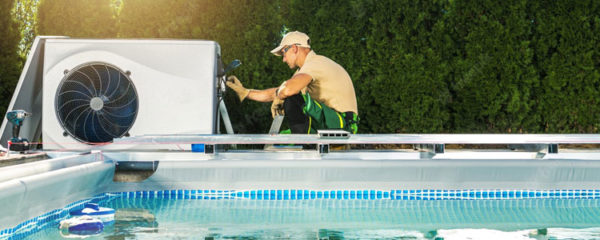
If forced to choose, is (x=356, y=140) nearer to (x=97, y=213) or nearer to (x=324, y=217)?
(x=324, y=217)

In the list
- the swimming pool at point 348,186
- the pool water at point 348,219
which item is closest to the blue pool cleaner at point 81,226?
the pool water at point 348,219

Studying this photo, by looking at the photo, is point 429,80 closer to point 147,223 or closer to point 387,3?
point 387,3

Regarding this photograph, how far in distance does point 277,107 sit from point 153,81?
3.14 feet

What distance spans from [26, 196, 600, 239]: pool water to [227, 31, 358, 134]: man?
1044 mm

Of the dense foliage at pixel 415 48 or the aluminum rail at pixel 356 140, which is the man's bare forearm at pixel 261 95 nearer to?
the dense foliage at pixel 415 48

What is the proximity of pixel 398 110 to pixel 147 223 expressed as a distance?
3.36 metres

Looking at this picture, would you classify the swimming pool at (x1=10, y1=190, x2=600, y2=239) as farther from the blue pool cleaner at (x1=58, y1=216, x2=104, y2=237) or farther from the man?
the man

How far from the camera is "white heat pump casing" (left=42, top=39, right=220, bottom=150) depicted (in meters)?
4.79

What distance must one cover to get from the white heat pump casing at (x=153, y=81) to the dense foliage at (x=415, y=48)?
4.58 ft

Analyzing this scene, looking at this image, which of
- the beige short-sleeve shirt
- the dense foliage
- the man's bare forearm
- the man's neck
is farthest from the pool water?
the dense foliage

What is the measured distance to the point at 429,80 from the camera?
6.12 m

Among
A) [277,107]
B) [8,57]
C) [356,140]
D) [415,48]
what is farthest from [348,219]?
[8,57]

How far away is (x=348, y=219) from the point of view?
349cm

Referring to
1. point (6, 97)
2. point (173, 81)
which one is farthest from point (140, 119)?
point (6, 97)
